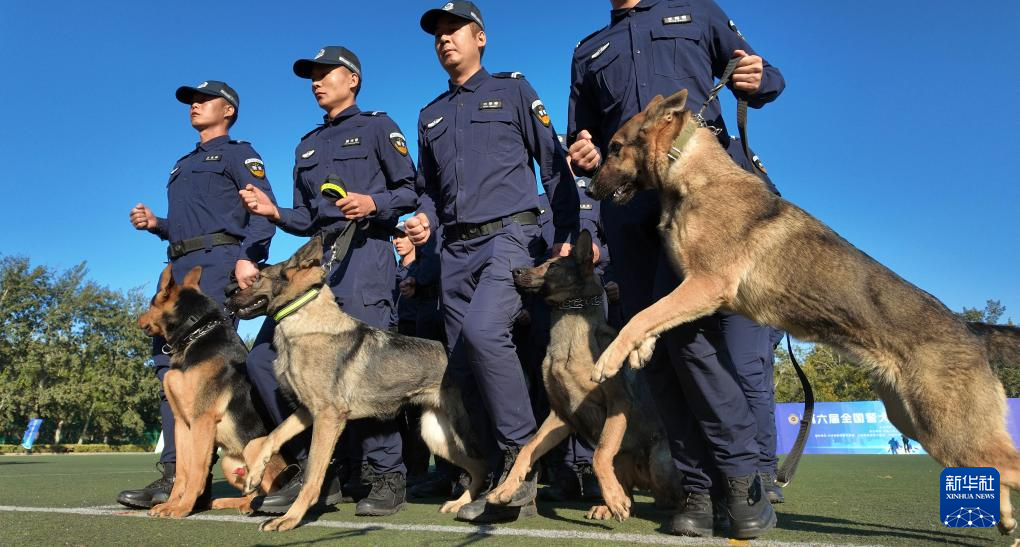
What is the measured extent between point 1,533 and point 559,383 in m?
3.47

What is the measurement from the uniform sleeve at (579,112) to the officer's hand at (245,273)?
112 inches

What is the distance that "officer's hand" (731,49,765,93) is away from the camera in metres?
3.62

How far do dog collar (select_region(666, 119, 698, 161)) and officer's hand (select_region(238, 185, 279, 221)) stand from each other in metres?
3.33

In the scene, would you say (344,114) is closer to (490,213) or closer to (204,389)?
(490,213)

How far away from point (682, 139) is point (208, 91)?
16.9 feet

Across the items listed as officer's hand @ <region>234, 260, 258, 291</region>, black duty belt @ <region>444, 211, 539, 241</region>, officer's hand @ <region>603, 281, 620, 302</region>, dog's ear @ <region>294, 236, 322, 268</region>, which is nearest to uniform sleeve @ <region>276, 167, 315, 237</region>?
officer's hand @ <region>234, 260, 258, 291</region>

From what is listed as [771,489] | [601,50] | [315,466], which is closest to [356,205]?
[315,466]

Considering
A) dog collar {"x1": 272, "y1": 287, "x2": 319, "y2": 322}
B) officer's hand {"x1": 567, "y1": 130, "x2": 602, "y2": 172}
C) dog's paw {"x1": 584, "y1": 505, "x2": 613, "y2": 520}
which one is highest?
officer's hand {"x1": 567, "y1": 130, "x2": 602, "y2": 172}

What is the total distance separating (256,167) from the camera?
638cm

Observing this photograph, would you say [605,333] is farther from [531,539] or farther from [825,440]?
[825,440]

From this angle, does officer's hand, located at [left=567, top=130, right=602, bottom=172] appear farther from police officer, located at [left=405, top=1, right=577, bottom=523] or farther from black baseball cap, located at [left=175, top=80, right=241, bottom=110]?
black baseball cap, located at [left=175, top=80, right=241, bottom=110]

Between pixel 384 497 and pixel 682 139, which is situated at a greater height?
pixel 682 139

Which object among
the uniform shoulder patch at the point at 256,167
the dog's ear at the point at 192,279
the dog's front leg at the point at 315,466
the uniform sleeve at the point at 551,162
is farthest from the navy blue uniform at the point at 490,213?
the dog's ear at the point at 192,279

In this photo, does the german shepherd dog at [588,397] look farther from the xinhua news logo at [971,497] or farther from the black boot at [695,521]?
the xinhua news logo at [971,497]
